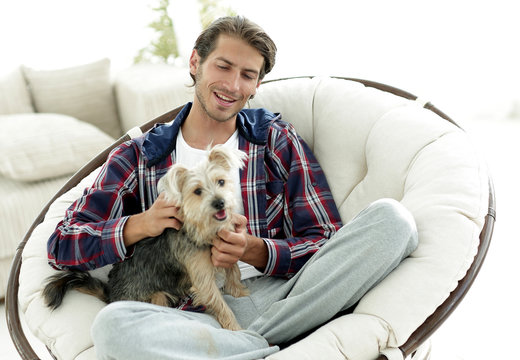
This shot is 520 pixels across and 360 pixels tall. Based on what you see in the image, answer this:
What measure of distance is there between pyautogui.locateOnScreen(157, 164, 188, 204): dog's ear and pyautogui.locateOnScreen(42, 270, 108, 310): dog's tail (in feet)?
1.45

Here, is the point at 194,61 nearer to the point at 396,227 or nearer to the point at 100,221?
the point at 100,221

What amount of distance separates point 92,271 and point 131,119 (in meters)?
2.11

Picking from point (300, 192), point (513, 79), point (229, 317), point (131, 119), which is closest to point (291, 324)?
point (229, 317)

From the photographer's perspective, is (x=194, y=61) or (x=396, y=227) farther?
(x=194, y=61)

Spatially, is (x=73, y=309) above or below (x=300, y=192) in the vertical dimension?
below

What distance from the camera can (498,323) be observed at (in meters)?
2.70

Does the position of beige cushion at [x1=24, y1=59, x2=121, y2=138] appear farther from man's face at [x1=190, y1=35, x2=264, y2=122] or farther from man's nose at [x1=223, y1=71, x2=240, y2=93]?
man's nose at [x1=223, y1=71, x2=240, y2=93]

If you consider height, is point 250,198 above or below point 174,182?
below

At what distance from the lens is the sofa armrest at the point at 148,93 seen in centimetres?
366

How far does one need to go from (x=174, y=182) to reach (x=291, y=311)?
54cm

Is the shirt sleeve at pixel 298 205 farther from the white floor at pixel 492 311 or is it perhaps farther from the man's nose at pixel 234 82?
the white floor at pixel 492 311

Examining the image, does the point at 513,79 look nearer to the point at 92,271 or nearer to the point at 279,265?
the point at 279,265

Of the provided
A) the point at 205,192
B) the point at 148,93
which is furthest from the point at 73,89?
the point at 205,192

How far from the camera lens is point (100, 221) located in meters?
1.87
